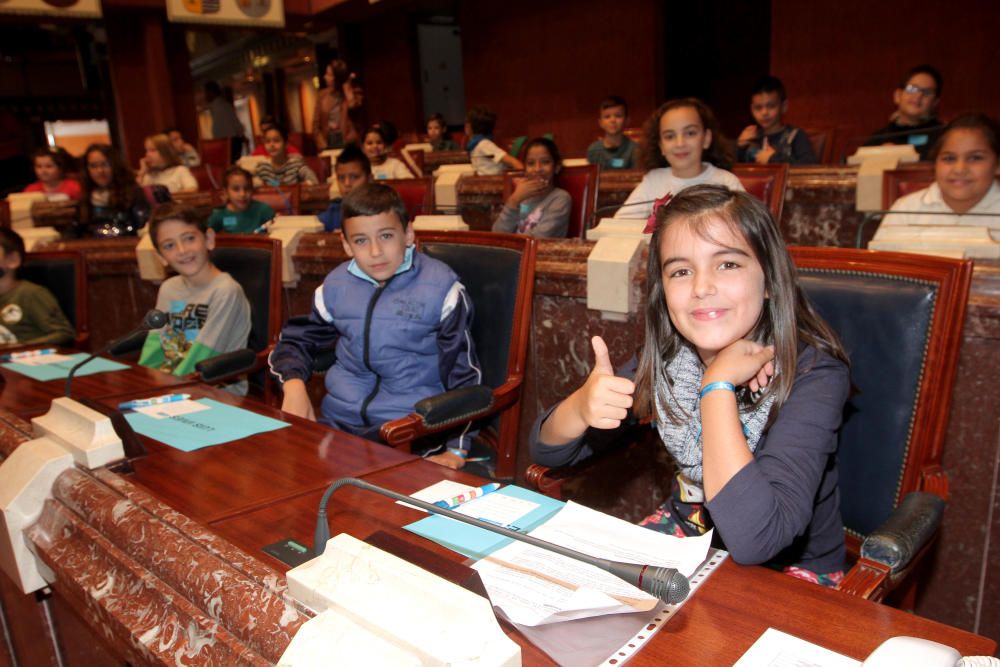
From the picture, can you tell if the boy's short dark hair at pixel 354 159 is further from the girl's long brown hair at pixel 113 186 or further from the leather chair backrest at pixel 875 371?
the leather chair backrest at pixel 875 371

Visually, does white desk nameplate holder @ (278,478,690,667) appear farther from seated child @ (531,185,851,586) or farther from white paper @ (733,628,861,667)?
seated child @ (531,185,851,586)

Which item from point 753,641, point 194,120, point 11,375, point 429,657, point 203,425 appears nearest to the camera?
point 429,657

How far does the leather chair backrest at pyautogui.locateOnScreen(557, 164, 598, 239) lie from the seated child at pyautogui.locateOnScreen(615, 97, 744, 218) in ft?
1.36

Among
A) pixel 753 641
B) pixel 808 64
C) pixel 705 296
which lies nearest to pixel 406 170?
pixel 808 64

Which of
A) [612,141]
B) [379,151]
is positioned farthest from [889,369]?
[379,151]

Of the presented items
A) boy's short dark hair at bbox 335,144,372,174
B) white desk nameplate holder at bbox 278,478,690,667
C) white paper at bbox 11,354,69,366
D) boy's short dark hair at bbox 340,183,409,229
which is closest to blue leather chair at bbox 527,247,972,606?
white desk nameplate holder at bbox 278,478,690,667

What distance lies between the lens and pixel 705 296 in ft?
3.64

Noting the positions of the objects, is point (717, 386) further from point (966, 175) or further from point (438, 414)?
point (966, 175)

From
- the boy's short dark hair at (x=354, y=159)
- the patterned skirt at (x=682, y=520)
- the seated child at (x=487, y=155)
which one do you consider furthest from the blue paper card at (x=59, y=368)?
the seated child at (x=487, y=155)

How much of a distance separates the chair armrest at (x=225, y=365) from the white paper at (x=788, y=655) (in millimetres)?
1616

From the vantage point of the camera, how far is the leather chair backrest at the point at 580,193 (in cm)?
338

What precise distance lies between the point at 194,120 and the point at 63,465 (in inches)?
394

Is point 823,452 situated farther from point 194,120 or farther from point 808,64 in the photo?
point 194,120

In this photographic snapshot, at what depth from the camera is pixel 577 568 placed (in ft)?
2.75
